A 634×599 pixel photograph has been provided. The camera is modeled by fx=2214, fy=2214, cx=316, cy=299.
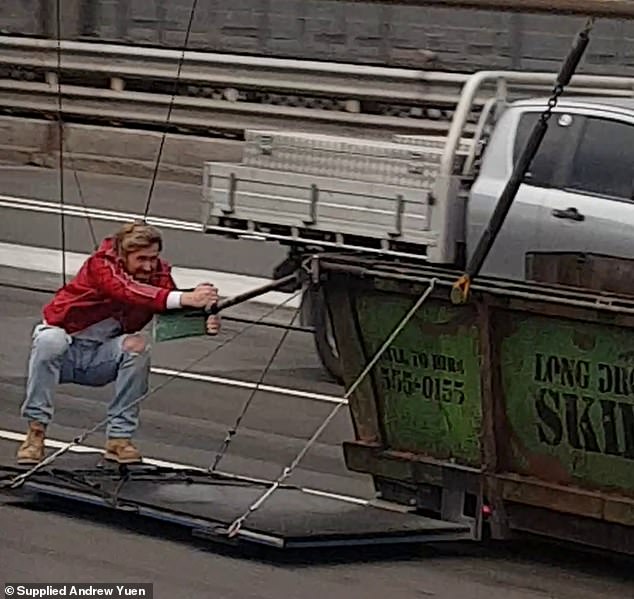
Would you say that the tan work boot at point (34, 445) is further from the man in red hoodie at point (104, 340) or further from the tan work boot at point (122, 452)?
the tan work boot at point (122, 452)

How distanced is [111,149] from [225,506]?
54.8ft

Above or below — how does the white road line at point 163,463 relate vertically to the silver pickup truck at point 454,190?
below

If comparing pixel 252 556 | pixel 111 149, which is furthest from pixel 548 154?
pixel 111 149

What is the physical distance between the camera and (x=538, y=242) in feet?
43.6

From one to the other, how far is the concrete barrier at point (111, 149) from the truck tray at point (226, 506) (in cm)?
1409

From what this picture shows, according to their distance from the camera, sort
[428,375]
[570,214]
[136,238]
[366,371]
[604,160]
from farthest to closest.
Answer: [604,160]
[570,214]
[136,238]
[366,371]
[428,375]

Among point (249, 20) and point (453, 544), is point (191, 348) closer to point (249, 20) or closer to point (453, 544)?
point (453, 544)

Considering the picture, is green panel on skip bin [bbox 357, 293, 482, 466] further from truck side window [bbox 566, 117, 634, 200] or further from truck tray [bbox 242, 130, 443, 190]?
truck side window [bbox 566, 117, 634, 200]

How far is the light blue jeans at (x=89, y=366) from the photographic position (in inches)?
416

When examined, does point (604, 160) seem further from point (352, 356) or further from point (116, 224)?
point (116, 224)

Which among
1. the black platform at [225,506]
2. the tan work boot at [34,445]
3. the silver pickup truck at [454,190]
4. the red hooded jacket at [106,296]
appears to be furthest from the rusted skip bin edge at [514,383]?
the silver pickup truck at [454,190]

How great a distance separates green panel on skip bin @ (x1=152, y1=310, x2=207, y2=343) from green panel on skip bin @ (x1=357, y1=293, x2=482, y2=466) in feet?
2.79

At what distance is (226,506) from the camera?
9797 millimetres

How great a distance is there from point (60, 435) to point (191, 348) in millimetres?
3879
